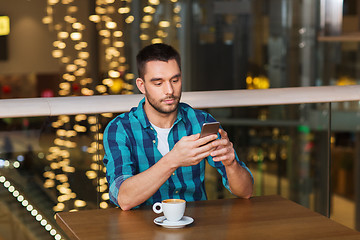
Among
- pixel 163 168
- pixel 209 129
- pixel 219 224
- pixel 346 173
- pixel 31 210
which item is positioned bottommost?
pixel 346 173

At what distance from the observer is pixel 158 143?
1.81 metres

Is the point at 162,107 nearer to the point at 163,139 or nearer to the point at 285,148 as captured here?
the point at 163,139

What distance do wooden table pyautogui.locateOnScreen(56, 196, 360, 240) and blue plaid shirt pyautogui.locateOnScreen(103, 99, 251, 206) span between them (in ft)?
0.59

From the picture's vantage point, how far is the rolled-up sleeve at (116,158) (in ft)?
5.48

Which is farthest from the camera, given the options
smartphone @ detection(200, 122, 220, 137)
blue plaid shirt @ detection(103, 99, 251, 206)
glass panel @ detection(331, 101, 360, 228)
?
glass panel @ detection(331, 101, 360, 228)

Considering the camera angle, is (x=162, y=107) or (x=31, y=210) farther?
(x=31, y=210)

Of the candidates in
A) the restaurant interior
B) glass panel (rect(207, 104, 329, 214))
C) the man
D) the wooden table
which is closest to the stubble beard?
A: the man

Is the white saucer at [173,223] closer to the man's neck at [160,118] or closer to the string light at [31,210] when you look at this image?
the man's neck at [160,118]

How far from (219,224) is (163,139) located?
1.43 ft

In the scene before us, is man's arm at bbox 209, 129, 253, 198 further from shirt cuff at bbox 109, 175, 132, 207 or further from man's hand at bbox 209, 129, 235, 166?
shirt cuff at bbox 109, 175, 132, 207

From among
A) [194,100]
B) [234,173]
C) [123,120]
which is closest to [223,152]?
[234,173]

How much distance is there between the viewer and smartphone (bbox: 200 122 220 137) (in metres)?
1.52

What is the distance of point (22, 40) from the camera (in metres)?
8.30

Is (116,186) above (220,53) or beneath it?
beneath
